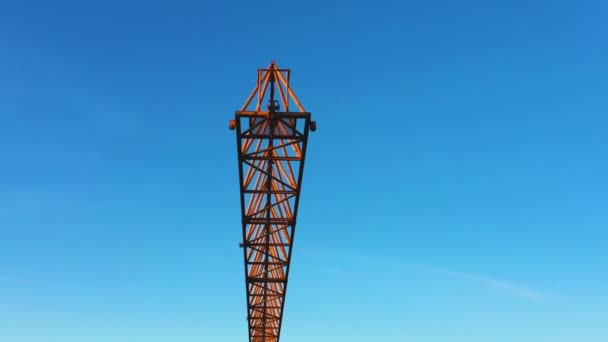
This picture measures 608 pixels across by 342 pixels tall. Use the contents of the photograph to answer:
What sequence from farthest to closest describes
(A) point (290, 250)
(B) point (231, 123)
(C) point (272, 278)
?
(C) point (272, 278) < (A) point (290, 250) < (B) point (231, 123)

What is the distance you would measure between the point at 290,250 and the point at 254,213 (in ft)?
13.4

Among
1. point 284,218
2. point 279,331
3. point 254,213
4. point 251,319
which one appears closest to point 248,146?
point 254,213

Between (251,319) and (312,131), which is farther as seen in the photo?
(251,319)

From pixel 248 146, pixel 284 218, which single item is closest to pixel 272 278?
pixel 284 218

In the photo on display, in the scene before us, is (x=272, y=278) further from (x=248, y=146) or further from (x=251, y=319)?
(x=248, y=146)

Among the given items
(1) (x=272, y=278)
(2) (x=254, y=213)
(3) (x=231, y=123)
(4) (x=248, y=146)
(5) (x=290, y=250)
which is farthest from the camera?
(1) (x=272, y=278)

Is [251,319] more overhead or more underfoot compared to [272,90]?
more underfoot

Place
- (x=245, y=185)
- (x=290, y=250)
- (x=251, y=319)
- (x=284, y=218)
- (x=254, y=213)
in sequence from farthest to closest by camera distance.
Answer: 1. (x=251, y=319)
2. (x=290, y=250)
3. (x=284, y=218)
4. (x=254, y=213)
5. (x=245, y=185)

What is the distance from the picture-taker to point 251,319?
29.2 m

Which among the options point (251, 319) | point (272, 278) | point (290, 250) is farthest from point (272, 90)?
point (251, 319)

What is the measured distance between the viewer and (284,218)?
19234 millimetres

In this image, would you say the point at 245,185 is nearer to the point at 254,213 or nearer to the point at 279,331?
the point at 254,213

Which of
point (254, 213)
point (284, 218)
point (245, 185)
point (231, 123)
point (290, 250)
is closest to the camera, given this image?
point (231, 123)

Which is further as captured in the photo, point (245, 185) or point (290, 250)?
point (290, 250)
